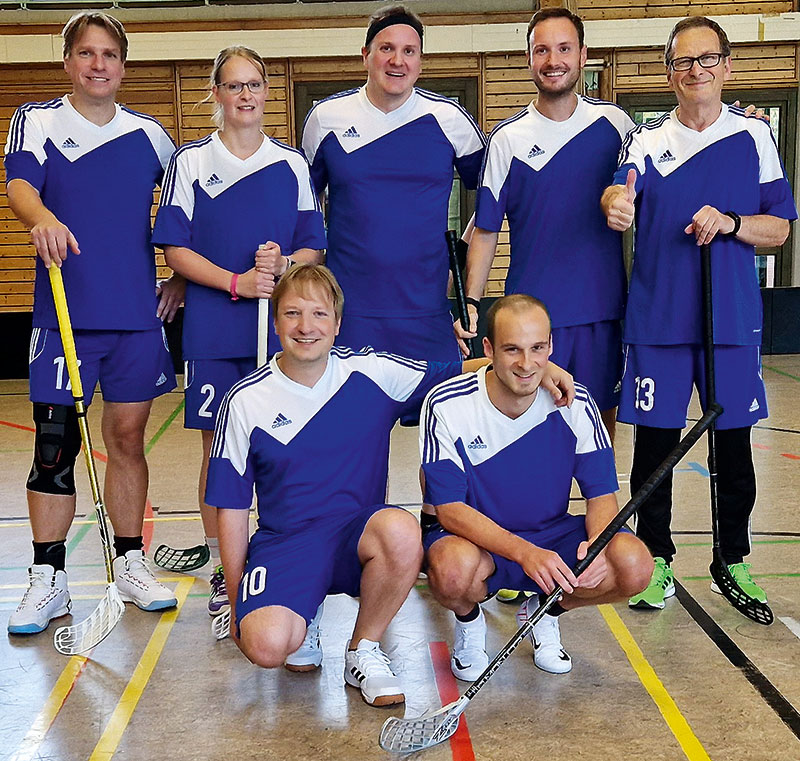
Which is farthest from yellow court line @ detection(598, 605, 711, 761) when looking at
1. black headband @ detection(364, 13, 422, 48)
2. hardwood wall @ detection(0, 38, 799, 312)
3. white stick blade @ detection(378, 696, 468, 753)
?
hardwood wall @ detection(0, 38, 799, 312)

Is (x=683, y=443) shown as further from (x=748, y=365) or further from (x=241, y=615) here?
(x=241, y=615)

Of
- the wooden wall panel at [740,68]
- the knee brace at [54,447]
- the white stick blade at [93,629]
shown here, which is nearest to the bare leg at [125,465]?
the knee brace at [54,447]

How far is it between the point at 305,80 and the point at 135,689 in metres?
7.25

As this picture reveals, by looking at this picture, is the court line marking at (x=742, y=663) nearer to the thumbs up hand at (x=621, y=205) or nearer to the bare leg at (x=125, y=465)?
the thumbs up hand at (x=621, y=205)

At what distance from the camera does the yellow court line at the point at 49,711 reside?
222cm

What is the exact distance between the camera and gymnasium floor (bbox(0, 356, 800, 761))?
2.21m

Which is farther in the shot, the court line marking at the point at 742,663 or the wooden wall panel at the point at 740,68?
the wooden wall panel at the point at 740,68

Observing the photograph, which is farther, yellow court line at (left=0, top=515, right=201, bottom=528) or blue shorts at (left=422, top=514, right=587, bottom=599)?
yellow court line at (left=0, top=515, right=201, bottom=528)

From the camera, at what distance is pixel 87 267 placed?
2.94m

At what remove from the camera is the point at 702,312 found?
2.85 meters

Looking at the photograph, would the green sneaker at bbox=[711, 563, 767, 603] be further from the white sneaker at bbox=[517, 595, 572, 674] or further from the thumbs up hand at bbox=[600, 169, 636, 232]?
the thumbs up hand at bbox=[600, 169, 636, 232]

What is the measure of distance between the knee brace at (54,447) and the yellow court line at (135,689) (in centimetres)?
49

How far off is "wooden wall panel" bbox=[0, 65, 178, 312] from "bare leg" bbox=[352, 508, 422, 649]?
6698 mm

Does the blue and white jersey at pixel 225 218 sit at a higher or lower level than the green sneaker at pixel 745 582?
higher
